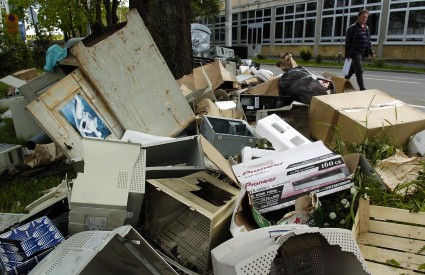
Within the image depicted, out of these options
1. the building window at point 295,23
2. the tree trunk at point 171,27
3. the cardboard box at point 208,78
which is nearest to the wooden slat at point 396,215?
the cardboard box at point 208,78

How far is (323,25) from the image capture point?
21594 millimetres

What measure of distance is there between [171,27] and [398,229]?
152 inches

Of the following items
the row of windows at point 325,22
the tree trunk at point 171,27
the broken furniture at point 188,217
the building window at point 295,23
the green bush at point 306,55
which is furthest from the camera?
the building window at point 295,23

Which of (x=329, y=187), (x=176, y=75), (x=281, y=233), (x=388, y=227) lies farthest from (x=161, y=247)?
(x=176, y=75)

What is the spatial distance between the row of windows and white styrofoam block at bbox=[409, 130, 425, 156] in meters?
16.5

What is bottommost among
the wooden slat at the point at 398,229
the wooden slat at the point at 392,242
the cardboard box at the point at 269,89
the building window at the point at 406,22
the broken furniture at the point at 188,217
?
the wooden slat at the point at 392,242

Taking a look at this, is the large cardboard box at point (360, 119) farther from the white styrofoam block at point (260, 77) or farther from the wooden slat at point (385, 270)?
the white styrofoam block at point (260, 77)

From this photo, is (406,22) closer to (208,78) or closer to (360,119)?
(208,78)

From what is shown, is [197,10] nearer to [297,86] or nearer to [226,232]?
[297,86]

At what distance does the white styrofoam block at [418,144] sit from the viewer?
3.00 meters

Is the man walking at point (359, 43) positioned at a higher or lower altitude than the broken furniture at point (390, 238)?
higher

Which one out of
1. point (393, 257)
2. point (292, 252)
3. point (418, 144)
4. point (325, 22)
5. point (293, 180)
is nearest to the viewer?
point (292, 252)

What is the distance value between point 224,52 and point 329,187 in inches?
311

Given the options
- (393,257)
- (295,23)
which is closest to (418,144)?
(393,257)
